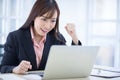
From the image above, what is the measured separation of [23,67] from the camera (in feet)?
5.25

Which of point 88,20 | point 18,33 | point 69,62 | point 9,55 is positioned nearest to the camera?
point 69,62

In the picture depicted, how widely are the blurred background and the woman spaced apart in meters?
2.53

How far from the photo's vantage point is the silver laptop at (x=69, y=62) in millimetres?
1442

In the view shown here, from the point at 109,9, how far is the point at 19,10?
63.4 inches

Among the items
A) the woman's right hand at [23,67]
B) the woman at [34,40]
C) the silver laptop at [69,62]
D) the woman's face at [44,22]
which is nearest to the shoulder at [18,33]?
the woman at [34,40]

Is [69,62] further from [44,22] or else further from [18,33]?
[18,33]

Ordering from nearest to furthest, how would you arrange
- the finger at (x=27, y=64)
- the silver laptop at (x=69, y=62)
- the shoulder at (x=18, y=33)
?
the silver laptop at (x=69, y=62) < the finger at (x=27, y=64) < the shoulder at (x=18, y=33)

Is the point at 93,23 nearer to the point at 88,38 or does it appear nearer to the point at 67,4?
the point at 88,38

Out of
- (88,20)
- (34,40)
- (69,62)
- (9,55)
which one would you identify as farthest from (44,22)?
(88,20)

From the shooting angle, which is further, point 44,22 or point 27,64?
point 44,22

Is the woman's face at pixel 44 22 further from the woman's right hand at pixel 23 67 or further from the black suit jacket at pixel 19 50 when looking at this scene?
the woman's right hand at pixel 23 67

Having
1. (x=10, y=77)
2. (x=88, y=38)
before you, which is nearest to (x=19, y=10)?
(x=88, y=38)

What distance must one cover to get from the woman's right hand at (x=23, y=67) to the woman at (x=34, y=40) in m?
0.15

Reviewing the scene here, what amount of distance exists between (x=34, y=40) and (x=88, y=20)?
281 centimetres
